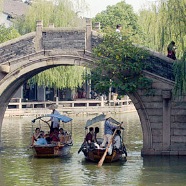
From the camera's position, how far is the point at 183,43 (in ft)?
64.0

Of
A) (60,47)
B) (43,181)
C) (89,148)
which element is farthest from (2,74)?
(43,181)

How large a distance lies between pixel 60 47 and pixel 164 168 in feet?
17.2

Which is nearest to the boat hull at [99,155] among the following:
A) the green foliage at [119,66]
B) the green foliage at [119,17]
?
the green foliage at [119,66]

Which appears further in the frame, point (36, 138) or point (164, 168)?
point (36, 138)

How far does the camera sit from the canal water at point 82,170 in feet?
55.2

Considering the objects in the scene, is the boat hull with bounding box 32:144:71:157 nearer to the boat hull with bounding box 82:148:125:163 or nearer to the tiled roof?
the boat hull with bounding box 82:148:125:163

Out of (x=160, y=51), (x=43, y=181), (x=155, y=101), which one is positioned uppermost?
(x=160, y=51)

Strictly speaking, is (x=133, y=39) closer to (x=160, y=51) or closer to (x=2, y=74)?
(x=160, y=51)

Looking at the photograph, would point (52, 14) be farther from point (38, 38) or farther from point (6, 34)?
point (38, 38)

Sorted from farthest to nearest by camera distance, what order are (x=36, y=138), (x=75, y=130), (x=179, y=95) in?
(x=75, y=130) → (x=36, y=138) → (x=179, y=95)

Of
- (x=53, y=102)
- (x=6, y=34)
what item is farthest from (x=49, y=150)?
(x=53, y=102)

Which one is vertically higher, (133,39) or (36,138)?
(133,39)

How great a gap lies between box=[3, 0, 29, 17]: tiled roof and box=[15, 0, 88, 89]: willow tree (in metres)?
7.18

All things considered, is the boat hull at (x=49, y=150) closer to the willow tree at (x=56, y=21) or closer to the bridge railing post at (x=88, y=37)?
the bridge railing post at (x=88, y=37)
